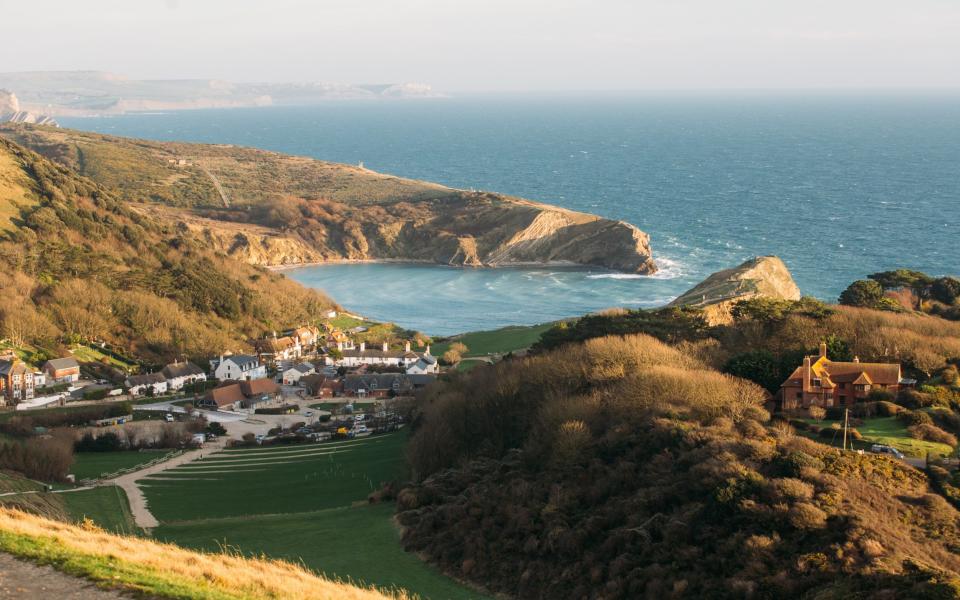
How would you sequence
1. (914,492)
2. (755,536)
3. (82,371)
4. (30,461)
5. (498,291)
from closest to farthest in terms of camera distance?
1. (755,536)
2. (914,492)
3. (30,461)
4. (82,371)
5. (498,291)

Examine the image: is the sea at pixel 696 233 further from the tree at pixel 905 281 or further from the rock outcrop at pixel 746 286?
the tree at pixel 905 281

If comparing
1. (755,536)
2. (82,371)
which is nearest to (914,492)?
(755,536)

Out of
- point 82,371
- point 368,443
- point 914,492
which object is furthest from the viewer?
point 82,371

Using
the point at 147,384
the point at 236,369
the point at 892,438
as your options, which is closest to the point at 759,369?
the point at 892,438

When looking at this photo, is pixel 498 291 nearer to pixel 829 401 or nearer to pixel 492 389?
pixel 492 389

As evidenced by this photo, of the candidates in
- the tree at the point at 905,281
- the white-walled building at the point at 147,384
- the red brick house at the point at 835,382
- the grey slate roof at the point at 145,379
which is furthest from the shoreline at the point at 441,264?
the red brick house at the point at 835,382
